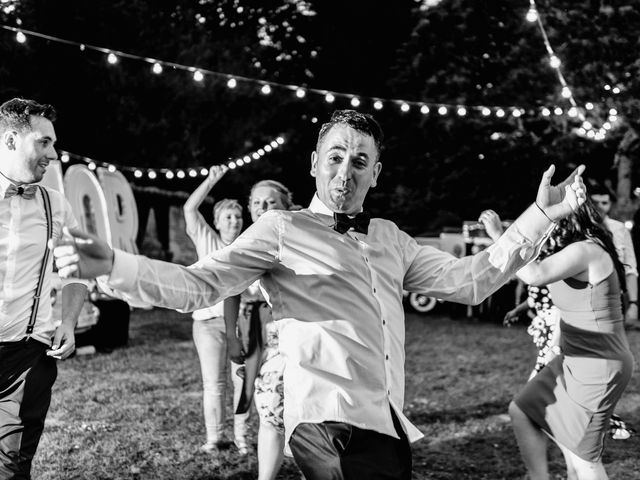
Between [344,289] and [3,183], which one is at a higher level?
[3,183]

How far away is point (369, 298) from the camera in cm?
231

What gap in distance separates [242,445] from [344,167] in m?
3.25

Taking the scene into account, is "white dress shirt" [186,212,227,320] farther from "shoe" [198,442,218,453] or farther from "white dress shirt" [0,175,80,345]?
"white dress shirt" [0,175,80,345]

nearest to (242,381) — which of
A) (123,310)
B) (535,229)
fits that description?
(535,229)

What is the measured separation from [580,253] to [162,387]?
15.9ft

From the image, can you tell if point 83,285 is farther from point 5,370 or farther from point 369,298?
point 369,298

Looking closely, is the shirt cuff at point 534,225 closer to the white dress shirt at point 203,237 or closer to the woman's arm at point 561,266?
the woman's arm at point 561,266

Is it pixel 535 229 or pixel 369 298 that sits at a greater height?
pixel 535 229

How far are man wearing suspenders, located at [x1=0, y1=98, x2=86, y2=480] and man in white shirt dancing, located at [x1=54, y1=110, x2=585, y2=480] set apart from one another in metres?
1.38

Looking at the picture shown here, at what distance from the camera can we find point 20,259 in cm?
315

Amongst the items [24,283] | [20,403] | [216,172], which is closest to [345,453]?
[20,403]

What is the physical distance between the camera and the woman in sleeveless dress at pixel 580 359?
3652mm

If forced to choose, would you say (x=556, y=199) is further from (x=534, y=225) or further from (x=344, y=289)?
(x=344, y=289)

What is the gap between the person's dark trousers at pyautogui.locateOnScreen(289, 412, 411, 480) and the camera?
2.13 m
